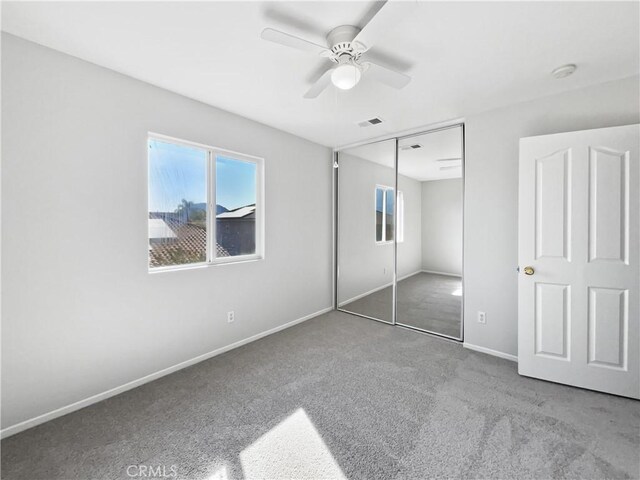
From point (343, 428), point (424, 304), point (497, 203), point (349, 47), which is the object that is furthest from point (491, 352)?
point (349, 47)

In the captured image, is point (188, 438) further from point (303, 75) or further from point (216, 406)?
point (303, 75)

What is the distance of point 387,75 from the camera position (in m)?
1.87

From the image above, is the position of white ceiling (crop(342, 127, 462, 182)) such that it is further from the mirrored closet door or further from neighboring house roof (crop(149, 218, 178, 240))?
neighboring house roof (crop(149, 218, 178, 240))

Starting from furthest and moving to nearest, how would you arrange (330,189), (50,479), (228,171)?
(330,189) → (228,171) → (50,479)

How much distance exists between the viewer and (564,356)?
92.5 inches

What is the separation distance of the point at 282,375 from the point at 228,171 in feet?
7.09

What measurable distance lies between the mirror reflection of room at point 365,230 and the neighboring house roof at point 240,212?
5.21 feet

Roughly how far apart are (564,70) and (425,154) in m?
2.17

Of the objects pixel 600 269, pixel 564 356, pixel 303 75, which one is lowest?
pixel 564 356

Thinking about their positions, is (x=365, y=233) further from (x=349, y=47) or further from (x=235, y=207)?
(x=349, y=47)

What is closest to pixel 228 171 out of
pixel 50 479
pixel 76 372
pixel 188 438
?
pixel 76 372

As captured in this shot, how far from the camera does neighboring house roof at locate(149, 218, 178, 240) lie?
2.46 metres

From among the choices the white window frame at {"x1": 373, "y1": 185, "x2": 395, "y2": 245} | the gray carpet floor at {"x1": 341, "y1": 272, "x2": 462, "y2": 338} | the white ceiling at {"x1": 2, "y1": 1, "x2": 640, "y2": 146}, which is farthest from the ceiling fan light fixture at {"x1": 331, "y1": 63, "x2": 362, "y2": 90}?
the white window frame at {"x1": 373, "y1": 185, "x2": 395, "y2": 245}

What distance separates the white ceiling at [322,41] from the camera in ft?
5.14
